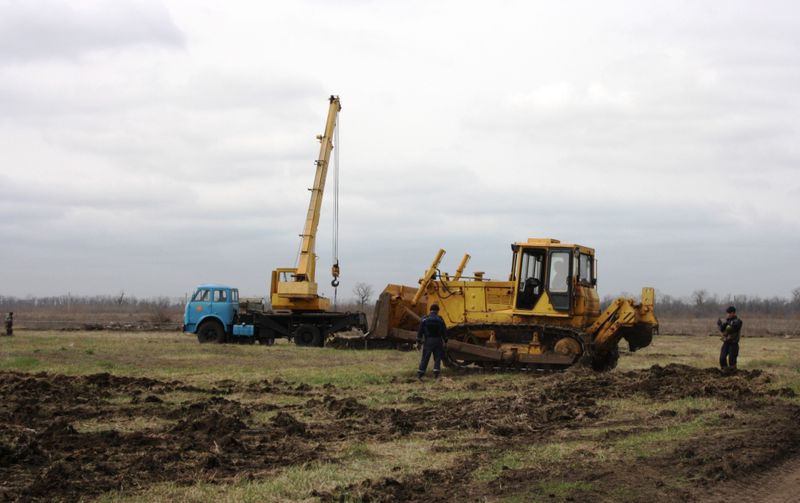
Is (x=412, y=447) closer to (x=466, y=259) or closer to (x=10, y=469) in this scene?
(x=10, y=469)

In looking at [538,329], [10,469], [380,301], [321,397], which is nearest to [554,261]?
[538,329]

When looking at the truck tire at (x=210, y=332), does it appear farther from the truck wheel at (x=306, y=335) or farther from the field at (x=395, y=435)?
the field at (x=395, y=435)

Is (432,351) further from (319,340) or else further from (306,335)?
(306,335)

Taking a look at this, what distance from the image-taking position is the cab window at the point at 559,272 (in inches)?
878

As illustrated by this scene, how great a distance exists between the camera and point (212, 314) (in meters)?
36.5

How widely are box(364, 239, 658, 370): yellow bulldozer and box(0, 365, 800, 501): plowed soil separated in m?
2.06

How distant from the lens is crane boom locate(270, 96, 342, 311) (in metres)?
35.9

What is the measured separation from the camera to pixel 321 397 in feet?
57.4

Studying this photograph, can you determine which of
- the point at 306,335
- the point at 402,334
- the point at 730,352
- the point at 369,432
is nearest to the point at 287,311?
the point at 306,335

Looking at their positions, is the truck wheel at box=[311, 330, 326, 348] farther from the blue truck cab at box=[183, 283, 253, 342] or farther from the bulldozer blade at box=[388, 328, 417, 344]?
the bulldozer blade at box=[388, 328, 417, 344]

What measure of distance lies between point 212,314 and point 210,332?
714 mm

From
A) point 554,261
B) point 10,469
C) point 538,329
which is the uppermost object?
point 554,261

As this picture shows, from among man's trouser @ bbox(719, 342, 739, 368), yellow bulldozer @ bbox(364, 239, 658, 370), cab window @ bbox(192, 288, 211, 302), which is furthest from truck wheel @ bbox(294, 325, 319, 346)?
man's trouser @ bbox(719, 342, 739, 368)

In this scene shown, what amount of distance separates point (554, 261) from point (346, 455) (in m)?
12.2
